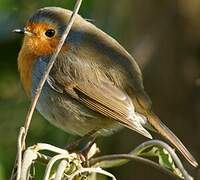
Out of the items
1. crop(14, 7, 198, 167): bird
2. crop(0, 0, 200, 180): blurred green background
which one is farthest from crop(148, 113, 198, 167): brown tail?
crop(0, 0, 200, 180): blurred green background

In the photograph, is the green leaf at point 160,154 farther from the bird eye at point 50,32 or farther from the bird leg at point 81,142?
the bird eye at point 50,32

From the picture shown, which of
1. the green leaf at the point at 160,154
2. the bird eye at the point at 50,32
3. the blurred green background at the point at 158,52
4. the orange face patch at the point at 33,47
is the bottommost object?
the blurred green background at the point at 158,52

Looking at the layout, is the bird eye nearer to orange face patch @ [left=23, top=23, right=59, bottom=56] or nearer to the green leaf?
orange face patch @ [left=23, top=23, right=59, bottom=56]

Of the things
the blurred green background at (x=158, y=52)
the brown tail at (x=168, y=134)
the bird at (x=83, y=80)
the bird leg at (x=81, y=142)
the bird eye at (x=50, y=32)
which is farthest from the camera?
the blurred green background at (x=158, y=52)

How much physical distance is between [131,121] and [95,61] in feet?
1.49

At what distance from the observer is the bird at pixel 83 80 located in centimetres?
348

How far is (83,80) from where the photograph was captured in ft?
11.6

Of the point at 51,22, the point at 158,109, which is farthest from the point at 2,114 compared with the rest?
the point at 158,109

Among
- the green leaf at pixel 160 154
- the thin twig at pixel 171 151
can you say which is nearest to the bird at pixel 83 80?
the green leaf at pixel 160 154

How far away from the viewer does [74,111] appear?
11.5 ft

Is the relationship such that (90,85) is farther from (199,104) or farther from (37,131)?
(199,104)

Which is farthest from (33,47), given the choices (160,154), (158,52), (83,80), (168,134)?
(158,52)

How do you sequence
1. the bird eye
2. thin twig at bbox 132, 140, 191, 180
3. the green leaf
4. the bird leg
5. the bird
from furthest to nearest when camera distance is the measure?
the bird eye, the bird, the bird leg, the green leaf, thin twig at bbox 132, 140, 191, 180

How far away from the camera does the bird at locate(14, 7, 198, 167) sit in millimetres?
3482
